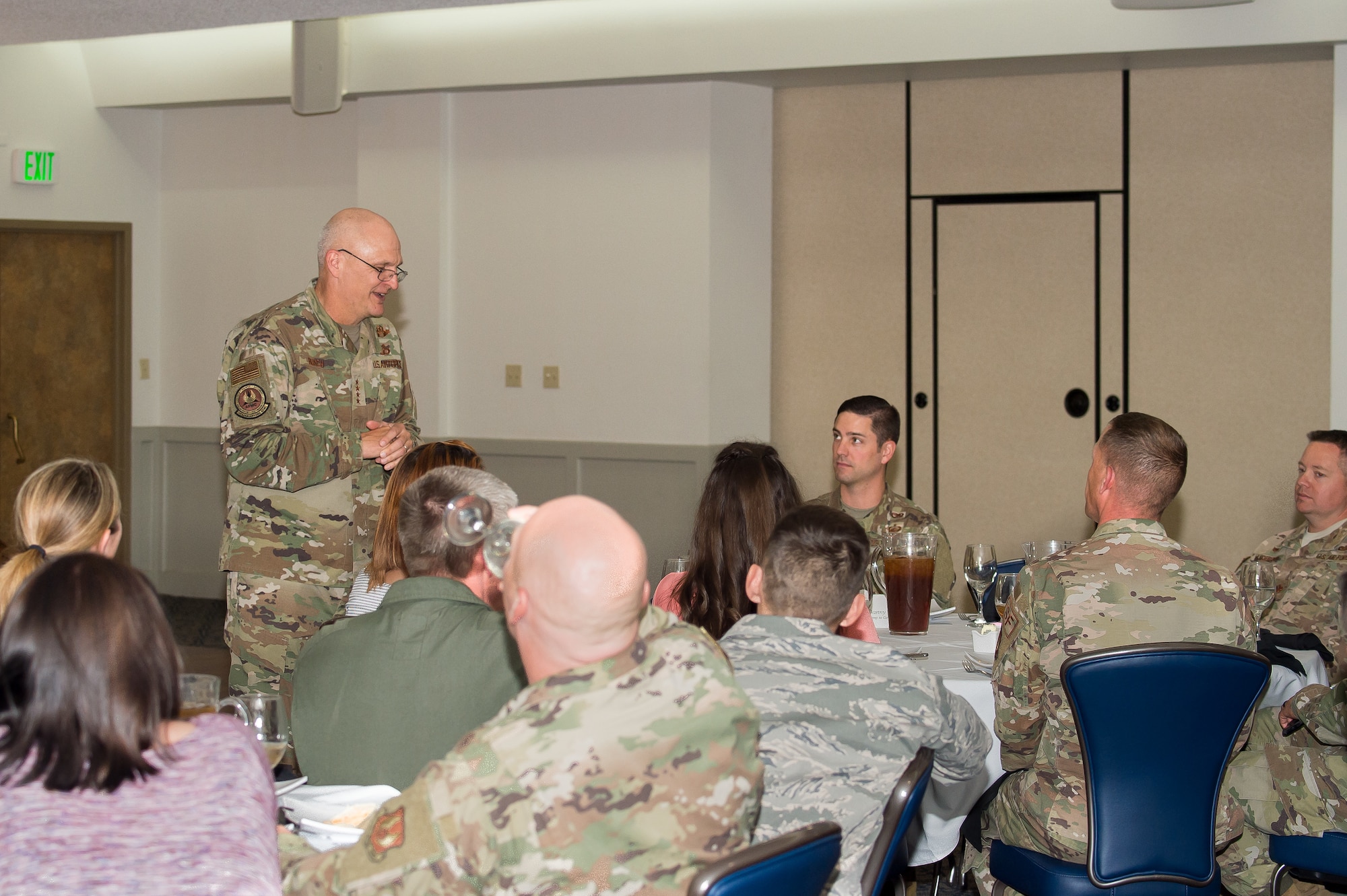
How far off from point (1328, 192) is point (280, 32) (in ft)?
17.0

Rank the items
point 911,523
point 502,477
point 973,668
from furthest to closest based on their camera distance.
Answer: point 502,477 < point 911,523 < point 973,668

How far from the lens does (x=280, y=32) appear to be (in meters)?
6.45

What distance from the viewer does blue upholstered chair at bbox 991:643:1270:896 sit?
216cm

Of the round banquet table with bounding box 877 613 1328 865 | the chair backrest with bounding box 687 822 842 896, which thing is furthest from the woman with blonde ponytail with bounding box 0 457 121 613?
the round banquet table with bounding box 877 613 1328 865

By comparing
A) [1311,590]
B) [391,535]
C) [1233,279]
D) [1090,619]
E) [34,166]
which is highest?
[34,166]

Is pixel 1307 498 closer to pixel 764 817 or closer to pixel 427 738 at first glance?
pixel 764 817

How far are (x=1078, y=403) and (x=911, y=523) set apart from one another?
2523 millimetres

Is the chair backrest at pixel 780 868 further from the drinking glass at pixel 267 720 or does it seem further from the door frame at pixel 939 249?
the door frame at pixel 939 249

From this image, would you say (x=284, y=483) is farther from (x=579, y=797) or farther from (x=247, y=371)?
(x=579, y=797)

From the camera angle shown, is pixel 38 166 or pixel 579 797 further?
pixel 38 166

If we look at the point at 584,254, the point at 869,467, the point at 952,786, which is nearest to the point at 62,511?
the point at 952,786

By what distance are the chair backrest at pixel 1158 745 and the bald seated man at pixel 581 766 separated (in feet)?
3.21

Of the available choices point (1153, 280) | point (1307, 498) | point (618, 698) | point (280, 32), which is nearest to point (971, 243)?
point (1153, 280)

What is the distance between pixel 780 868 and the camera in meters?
1.43
